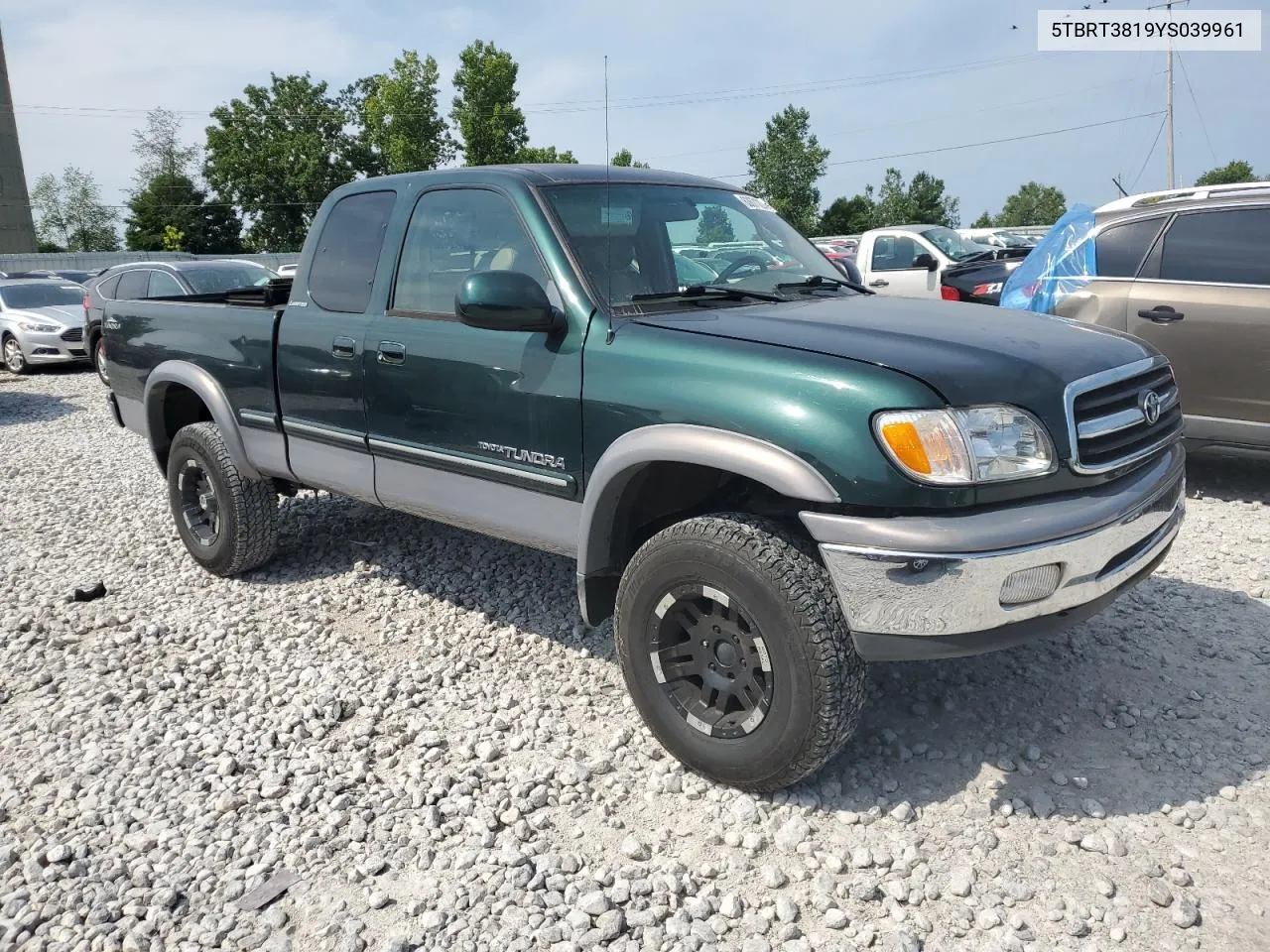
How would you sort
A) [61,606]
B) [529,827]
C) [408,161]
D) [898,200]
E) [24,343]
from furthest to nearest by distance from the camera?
[898,200] → [408,161] → [24,343] → [61,606] → [529,827]

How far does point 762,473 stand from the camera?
108 inches

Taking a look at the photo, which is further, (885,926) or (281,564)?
(281,564)

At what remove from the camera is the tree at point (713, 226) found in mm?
4062

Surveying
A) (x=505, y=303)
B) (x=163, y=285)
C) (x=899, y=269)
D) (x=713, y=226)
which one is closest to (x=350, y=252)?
(x=505, y=303)

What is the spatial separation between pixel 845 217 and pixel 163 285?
52328 mm

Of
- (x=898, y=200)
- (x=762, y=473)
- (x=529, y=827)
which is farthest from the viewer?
(x=898, y=200)

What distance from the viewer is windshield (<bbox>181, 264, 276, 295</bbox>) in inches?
476

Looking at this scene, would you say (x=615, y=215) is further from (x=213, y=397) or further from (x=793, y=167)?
(x=793, y=167)

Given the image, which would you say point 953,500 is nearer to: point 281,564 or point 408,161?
point 281,564

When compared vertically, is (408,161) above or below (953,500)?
above

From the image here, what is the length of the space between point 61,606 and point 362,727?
2.30 meters

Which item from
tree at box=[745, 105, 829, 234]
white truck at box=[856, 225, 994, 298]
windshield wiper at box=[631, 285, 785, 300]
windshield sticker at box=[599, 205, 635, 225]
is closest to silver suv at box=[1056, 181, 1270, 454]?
windshield wiper at box=[631, 285, 785, 300]

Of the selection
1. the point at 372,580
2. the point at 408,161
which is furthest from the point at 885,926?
the point at 408,161

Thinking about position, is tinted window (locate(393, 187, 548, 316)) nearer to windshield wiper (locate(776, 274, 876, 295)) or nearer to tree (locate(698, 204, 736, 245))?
tree (locate(698, 204, 736, 245))
